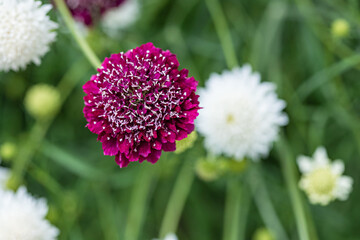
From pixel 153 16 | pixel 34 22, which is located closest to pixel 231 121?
pixel 34 22

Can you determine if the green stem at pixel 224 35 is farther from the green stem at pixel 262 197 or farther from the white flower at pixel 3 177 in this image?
the white flower at pixel 3 177

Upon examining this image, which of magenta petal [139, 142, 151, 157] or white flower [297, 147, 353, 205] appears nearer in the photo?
magenta petal [139, 142, 151, 157]

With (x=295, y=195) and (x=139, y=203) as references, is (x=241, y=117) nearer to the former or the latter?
(x=295, y=195)

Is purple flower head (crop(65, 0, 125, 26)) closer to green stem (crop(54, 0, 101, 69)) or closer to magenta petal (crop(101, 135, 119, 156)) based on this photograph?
green stem (crop(54, 0, 101, 69))

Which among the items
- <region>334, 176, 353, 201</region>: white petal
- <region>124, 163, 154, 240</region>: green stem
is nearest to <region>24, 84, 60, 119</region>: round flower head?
<region>124, 163, 154, 240</region>: green stem

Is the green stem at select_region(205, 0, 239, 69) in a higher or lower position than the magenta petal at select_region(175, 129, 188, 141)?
higher

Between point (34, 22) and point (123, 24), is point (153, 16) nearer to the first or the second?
point (123, 24)

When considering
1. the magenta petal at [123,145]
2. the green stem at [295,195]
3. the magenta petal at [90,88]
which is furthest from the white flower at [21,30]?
the green stem at [295,195]
